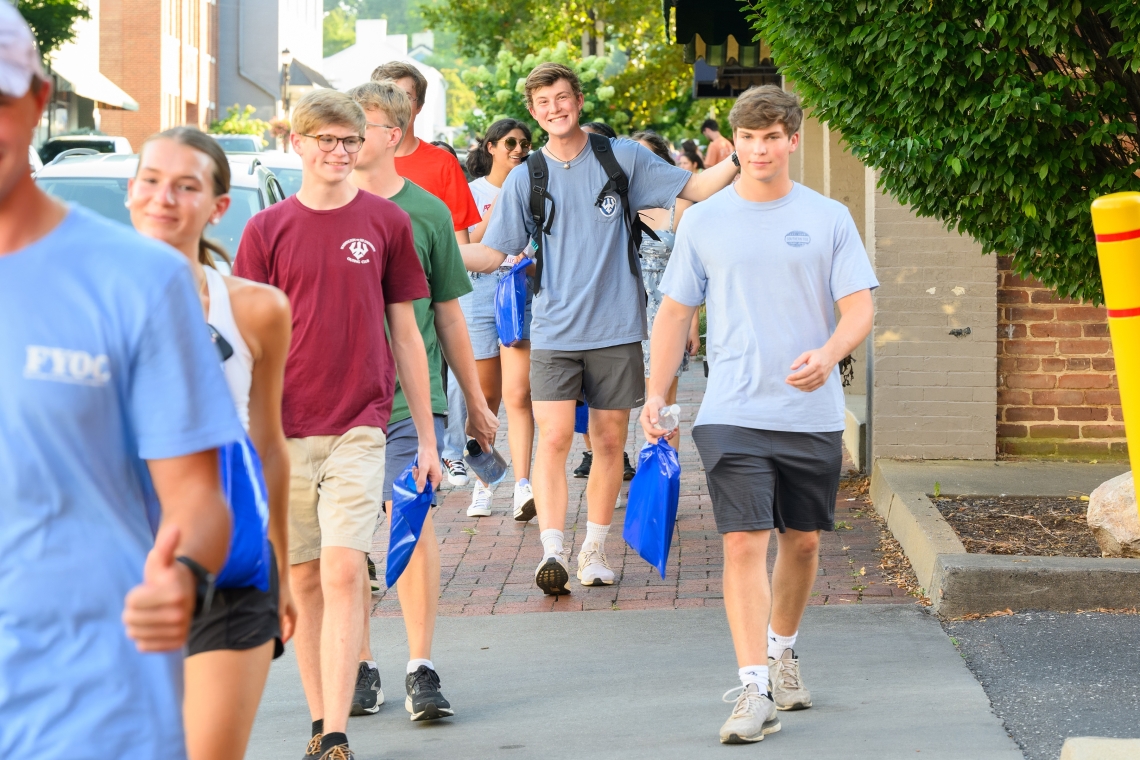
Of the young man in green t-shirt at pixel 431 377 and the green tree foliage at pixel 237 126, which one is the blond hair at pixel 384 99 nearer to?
the young man in green t-shirt at pixel 431 377

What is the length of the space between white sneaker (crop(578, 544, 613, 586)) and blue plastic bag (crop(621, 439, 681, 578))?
149 centimetres

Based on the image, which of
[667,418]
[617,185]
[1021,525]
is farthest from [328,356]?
[1021,525]

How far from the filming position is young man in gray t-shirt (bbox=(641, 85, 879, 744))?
4.62 m

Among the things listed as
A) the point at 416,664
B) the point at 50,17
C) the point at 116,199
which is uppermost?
the point at 50,17

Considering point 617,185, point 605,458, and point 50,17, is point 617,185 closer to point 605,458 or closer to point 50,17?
point 605,458

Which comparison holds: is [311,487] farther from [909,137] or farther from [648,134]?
[648,134]

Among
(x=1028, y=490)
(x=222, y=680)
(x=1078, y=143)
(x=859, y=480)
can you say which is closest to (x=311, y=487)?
(x=222, y=680)

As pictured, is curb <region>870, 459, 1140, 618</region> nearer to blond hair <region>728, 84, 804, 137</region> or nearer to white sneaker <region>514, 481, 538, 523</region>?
blond hair <region>728, 84, 804, 137</region>

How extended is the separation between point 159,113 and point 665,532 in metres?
53.3

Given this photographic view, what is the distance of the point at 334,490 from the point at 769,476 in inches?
53.3

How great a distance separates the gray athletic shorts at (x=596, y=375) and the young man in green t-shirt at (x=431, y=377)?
136 centimetres

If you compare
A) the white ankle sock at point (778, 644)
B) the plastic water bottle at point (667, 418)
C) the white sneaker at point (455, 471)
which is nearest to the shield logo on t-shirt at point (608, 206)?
the plastic water bottle at point (667, 418)

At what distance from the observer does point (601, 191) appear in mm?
6504

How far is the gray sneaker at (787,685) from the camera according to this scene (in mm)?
4816
